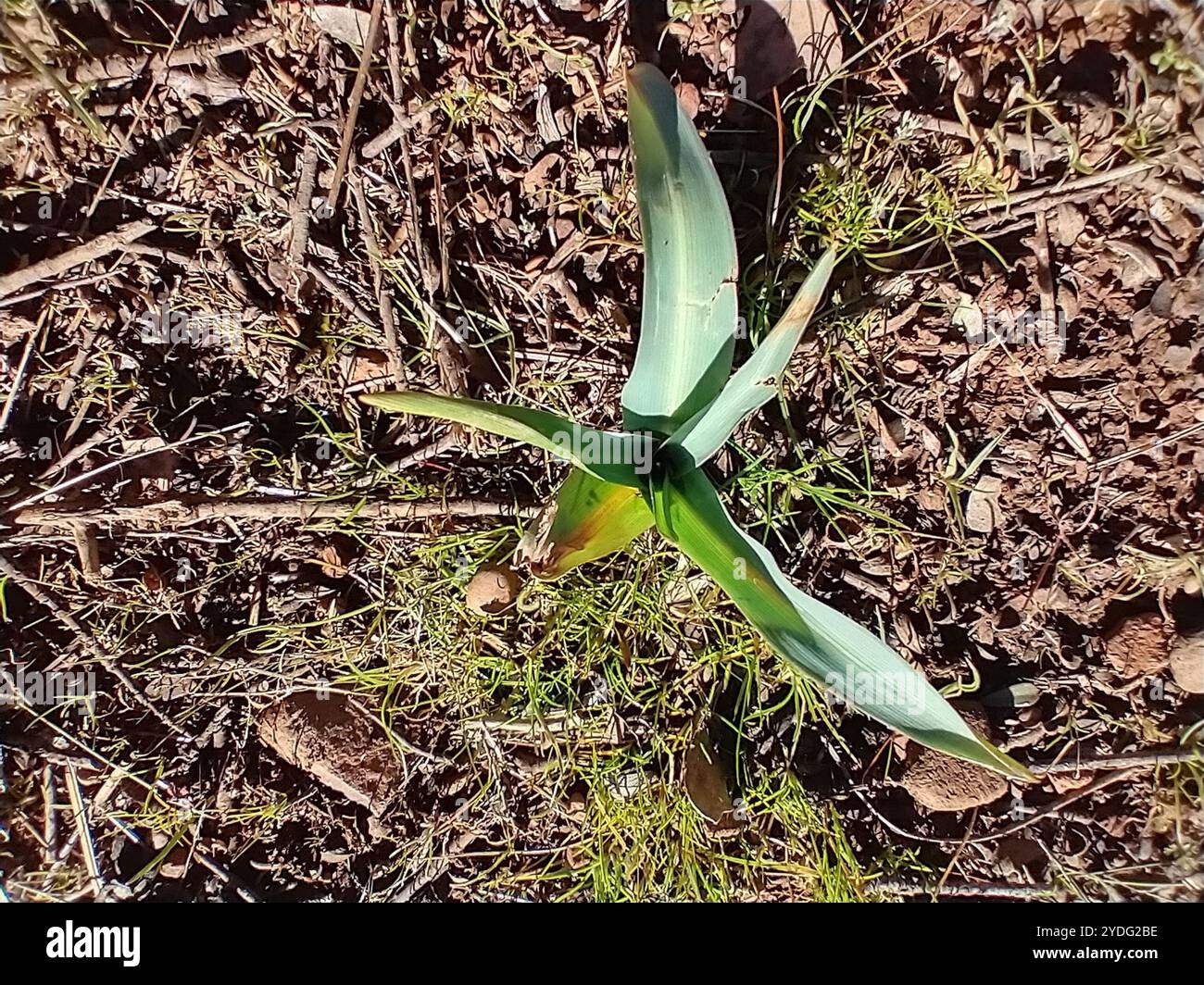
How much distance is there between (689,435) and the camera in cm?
90

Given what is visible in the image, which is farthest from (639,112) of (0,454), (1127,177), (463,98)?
(0,454)

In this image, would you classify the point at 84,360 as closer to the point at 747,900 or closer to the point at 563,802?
the point at 563,802

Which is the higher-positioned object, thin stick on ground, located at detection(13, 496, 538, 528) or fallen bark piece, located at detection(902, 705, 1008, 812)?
thin stick on ground, located at detection(13, 496, 538, 528)

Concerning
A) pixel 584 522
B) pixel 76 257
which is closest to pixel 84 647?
pixel 76 257

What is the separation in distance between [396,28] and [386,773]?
109 cm

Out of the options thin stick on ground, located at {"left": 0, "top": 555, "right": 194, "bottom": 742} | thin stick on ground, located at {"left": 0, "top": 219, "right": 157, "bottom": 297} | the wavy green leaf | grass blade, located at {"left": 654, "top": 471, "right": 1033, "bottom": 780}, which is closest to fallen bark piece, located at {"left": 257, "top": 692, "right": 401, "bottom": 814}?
thin stick on ground, located at {"left": 0, "top": 555, "right": 194, "bottom": 742}

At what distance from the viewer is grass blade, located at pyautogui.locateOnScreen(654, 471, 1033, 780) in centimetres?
83

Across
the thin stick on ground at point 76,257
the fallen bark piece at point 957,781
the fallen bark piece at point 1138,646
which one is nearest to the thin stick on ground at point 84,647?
the thin stick on ground at point 76,257

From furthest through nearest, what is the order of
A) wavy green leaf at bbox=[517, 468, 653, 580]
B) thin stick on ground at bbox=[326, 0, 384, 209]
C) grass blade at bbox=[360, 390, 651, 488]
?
thin stick on ground at bbox=[326, 0, 384, 209] < wavy green leaf at bbox=[517, 468, 653, 580] < grass blade at bbox=[360, 390, 651, 488]

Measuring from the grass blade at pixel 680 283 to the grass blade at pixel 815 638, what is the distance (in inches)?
5.0

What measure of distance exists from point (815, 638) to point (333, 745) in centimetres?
74

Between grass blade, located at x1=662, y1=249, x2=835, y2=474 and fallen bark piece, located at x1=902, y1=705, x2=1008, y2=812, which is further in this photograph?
fallen bark piece, located at x1=902, y1=705, x2=1008, y2=812

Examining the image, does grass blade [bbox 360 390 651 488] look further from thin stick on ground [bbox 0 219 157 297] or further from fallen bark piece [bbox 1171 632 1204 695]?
fallen bark piece [bbox 1171 632 1204 695]

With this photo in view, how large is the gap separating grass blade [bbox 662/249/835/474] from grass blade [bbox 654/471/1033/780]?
0.18ft
